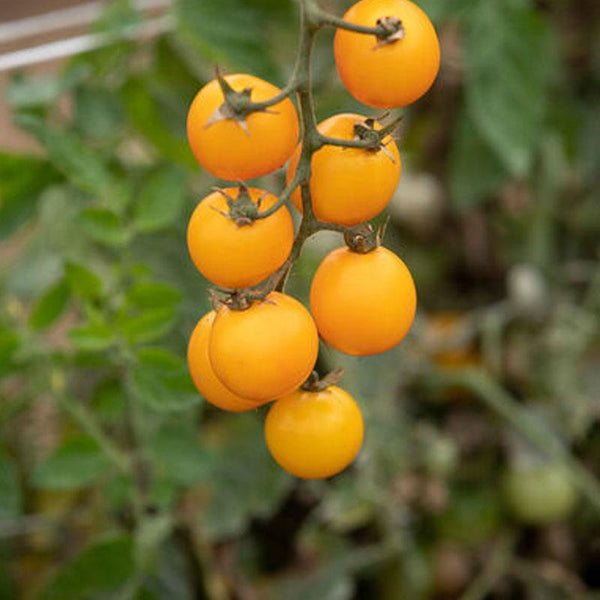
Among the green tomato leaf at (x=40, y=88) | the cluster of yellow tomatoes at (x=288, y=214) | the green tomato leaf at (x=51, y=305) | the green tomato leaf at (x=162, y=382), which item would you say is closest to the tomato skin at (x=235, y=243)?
the cluster of yellow tomatoes at (x=288, y=214)

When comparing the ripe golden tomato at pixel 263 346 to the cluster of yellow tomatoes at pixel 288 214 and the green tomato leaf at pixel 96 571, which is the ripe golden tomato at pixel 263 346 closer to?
the cluster of yellow tomatoes at pixel 288 214

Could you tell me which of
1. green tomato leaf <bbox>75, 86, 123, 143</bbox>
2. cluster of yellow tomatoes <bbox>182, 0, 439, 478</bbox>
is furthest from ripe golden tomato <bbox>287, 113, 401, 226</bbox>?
green tomato leaf <bbox>75, 86, 123, 143</bbox>

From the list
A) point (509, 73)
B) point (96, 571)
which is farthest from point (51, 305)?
point (509, 73)

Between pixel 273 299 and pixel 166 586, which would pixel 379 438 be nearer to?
pixel 166 586

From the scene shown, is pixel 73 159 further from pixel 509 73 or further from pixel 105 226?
pixel 509 73

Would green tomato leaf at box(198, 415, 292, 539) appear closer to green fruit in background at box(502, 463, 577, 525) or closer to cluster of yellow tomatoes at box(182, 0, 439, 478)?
green fruit in background at box(502, 463, 577, 525)
